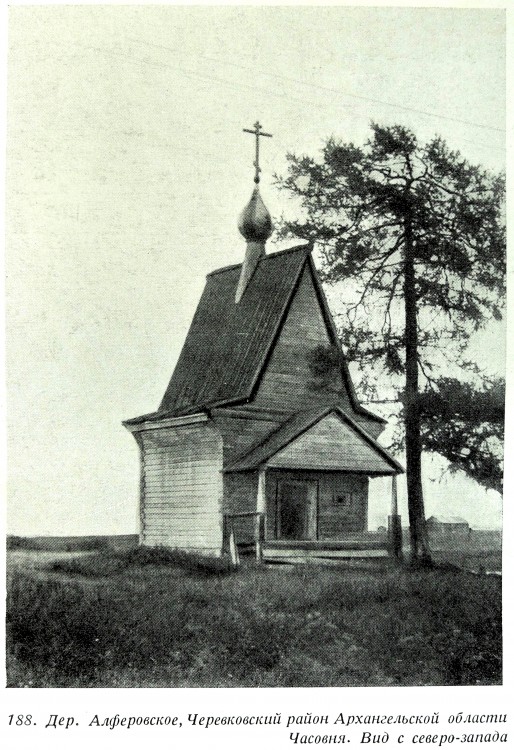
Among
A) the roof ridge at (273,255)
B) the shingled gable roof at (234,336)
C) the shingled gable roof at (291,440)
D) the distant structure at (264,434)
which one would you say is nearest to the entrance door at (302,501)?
the distant structure at (264,434)

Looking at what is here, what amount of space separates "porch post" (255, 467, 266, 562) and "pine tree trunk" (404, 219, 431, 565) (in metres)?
3.01

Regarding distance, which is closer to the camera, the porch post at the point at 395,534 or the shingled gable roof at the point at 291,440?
the shingled gable roof at the point at 291,440

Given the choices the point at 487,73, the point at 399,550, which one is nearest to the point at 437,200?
the point at 487,73

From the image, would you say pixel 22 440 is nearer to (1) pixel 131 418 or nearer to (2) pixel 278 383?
(1) pixel 131 418

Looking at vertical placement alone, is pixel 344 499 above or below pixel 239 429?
below

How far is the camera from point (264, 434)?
2194cm

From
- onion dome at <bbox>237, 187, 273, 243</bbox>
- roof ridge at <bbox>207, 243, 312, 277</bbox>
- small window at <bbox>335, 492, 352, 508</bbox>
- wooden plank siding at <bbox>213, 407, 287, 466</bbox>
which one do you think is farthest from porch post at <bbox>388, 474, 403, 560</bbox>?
onion dome at <bbox>237, 187, 273, 243</bbox>

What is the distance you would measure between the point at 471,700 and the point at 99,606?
597 cm

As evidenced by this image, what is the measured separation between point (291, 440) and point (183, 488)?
10.8 feet

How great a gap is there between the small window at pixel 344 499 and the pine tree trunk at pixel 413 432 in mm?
1699

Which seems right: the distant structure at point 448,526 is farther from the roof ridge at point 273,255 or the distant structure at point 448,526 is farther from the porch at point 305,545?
the roof ridge at point 273,255

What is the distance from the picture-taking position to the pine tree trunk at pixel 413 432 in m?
20.3

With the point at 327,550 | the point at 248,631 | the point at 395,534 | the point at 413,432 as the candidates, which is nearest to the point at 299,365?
the point at 413,432

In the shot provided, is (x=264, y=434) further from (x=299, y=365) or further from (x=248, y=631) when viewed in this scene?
(x=248, y=631)
